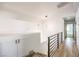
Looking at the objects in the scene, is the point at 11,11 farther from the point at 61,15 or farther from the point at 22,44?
the point at 61,15

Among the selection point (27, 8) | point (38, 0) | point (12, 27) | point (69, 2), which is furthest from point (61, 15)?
point (12, 27)

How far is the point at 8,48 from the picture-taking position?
1624 mm

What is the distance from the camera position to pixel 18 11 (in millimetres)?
1679

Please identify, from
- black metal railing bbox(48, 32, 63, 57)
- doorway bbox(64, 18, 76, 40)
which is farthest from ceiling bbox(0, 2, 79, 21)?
black metal railing bbox(48, 32, 63, 57)

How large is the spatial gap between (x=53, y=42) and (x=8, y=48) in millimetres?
673

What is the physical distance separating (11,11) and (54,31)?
706mm

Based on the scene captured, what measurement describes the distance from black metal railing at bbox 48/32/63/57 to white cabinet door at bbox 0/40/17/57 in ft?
1.70

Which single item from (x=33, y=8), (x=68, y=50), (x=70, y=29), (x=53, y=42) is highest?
(x=33, y=8)

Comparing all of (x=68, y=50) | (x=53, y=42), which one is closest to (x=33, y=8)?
(x=53, y=42)

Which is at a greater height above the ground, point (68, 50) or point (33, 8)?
point (33, 8)

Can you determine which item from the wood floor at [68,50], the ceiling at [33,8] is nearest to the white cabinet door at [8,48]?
the ceiling at [33,8]

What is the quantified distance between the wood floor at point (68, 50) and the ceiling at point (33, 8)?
0.45 meters

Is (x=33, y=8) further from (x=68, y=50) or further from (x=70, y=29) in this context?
(x=68, y=50)

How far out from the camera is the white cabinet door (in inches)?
63.5
